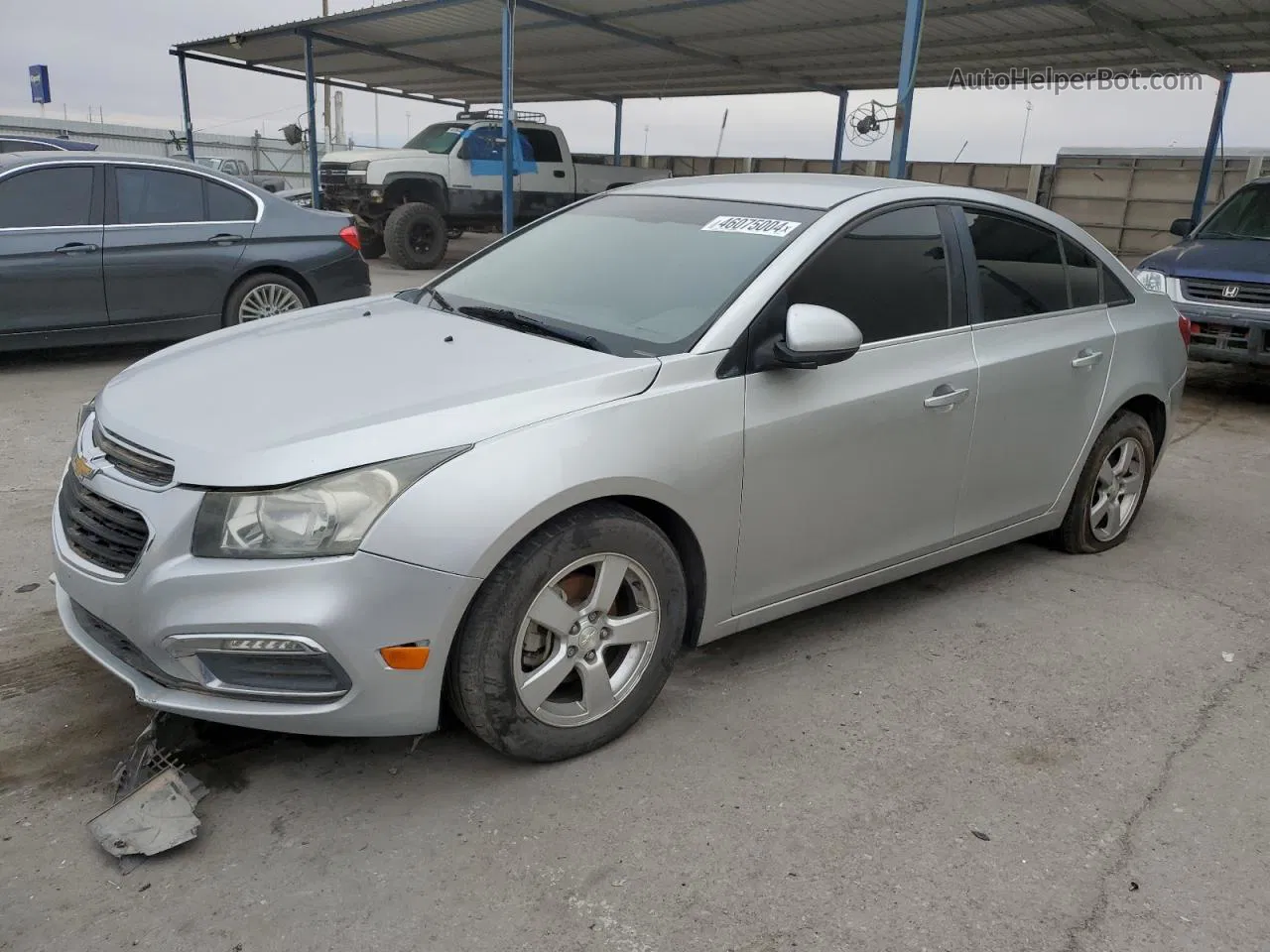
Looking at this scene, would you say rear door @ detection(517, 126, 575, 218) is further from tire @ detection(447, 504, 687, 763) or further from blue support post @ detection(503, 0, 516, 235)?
tire @ detection(447, 504, 687, 763)

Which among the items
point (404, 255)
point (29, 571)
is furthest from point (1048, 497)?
point (404, 255)

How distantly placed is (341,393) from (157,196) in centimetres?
566

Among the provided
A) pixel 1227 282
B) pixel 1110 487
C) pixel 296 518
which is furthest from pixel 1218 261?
pixel 296 518

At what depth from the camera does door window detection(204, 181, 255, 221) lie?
7.48 meters

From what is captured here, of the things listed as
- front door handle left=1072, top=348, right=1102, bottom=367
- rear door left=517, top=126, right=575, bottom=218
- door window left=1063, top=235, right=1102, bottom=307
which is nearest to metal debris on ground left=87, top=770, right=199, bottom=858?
front door handle left=1072, top=348, right=1102, bottom=367

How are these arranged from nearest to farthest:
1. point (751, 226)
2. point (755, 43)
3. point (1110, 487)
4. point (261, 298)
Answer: point (751, 226)
point (1110, 487)
point (261, 298)
point (755, 43)

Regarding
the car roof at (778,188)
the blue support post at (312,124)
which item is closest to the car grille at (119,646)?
the car roof at (778,188)

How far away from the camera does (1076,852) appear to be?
2477 millimetres

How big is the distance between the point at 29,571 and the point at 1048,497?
13.2 feet

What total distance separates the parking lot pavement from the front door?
425 millimetres

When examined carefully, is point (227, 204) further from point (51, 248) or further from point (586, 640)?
point (586, 640)

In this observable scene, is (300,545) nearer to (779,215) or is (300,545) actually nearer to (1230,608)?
(779,215)

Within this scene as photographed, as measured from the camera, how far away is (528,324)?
3166mm

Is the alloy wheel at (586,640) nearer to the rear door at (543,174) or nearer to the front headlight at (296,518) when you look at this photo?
the front headlight at (296,518)
